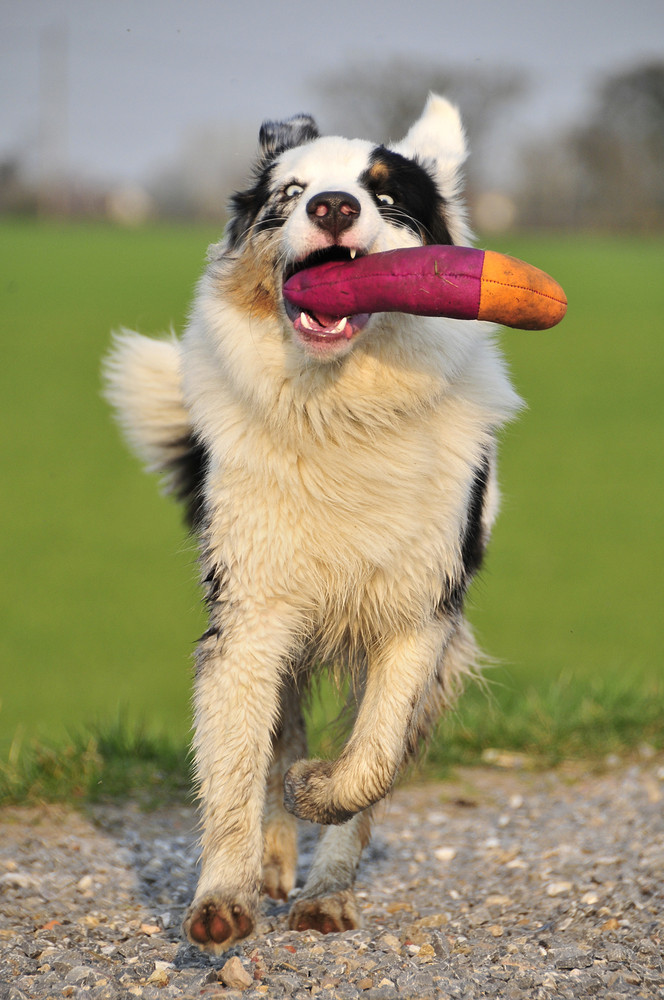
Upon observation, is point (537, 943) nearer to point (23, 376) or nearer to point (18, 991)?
point (18, 991)

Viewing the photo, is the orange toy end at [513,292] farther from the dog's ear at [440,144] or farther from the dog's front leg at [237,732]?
the dog's front leg at [237,732]

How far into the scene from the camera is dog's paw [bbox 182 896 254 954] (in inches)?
111

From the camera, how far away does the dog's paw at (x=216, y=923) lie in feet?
9.27

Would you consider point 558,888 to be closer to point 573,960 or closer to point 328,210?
point 573,960

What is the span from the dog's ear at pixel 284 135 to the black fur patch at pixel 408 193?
45 cm

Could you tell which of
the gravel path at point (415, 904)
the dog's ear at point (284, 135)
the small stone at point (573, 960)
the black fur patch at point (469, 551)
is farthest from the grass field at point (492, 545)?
the small stone at point (573, 960)

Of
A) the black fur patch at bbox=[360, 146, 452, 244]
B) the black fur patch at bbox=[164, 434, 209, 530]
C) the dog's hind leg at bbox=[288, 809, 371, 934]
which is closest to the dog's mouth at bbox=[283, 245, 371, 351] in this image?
the black fur patch at bbox=[360, 146, 452, 244]

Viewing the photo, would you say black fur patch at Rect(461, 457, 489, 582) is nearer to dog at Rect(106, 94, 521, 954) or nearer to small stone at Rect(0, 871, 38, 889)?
dog at Rect(106, 94, 521, 954)

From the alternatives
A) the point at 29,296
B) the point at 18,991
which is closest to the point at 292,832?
the point at 18,991

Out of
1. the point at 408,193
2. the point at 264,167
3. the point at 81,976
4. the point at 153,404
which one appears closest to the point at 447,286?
the point at 408,193

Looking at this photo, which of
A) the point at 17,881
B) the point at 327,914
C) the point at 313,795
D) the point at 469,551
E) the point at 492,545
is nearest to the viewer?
the point at 313,795

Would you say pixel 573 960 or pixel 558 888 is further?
pixel 558 888

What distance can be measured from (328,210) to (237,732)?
157 centimetres

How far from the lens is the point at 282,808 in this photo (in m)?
3.98
